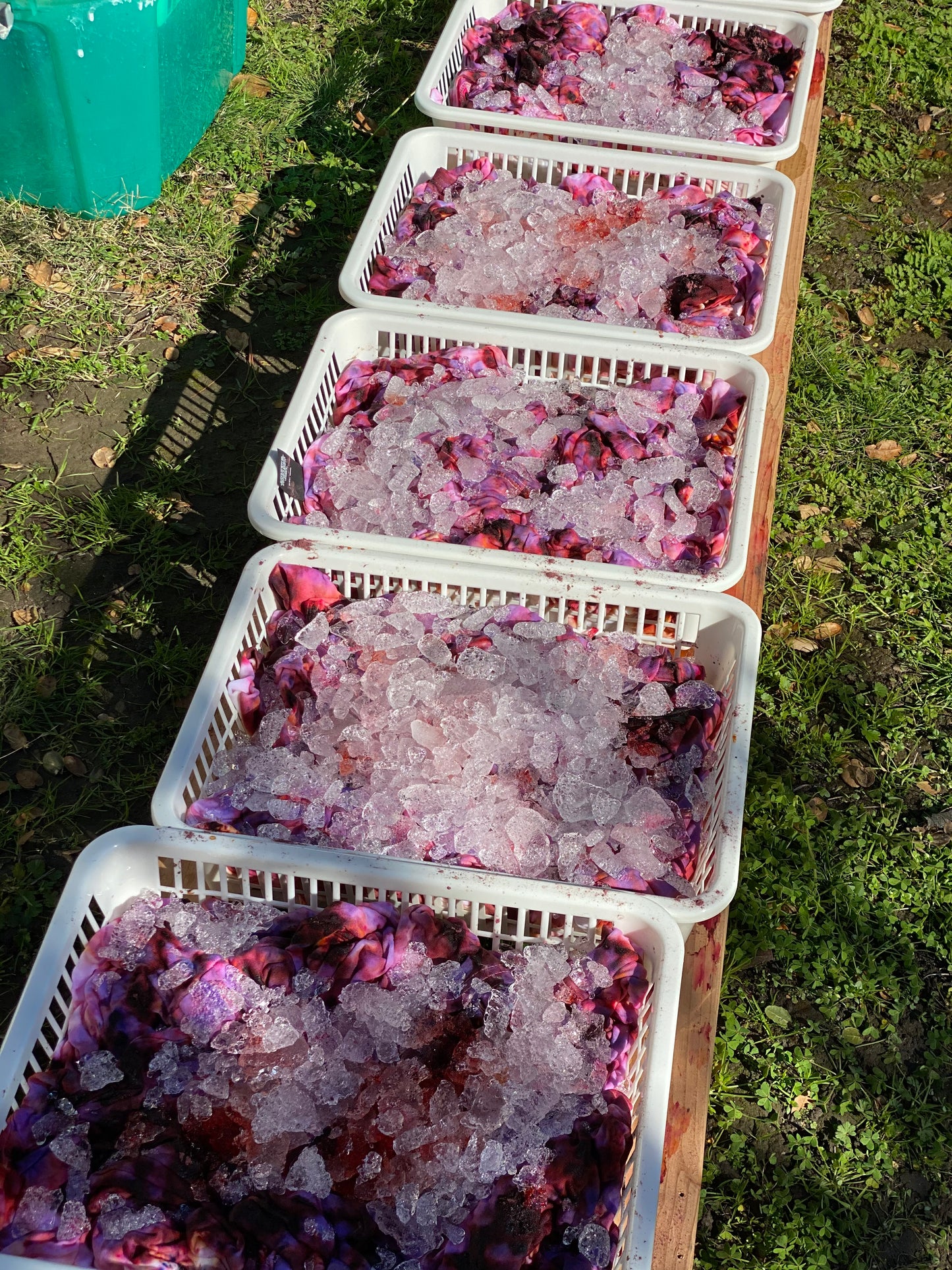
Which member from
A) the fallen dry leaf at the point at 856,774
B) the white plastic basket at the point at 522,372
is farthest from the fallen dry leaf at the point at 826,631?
the white plastic basket at the point at 522,372

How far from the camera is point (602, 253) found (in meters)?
3.09

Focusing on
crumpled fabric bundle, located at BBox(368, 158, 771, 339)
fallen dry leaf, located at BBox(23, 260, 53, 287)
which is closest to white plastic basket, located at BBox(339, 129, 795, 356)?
crumpled fabric bundle, located at BBox(368, 158, 771, 339)

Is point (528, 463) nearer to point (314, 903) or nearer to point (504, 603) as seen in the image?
point (504, 603)

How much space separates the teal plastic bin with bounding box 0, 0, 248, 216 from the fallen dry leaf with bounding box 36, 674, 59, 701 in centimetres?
202

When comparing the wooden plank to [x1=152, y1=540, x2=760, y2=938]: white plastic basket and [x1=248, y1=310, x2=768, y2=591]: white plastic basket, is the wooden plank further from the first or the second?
[x1=248, y1=310, x2=768, y2=591]: white plastic basket

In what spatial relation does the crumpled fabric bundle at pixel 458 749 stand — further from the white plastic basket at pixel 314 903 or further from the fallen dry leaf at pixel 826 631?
the fallen dry leaf at pixel 826 631

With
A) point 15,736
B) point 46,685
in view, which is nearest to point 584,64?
point 46,685

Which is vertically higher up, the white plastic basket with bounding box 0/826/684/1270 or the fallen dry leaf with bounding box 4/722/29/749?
the white plastic basket with bounding box 0/826/684/1270

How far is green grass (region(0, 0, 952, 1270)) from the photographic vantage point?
256 cm

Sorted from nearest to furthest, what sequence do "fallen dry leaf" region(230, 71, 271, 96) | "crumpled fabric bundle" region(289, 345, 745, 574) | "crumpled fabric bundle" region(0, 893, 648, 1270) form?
"crumpled fabric bundle" region(0, 893, 648, 1270), "crumpled fabric bundle" region(289, 345, 745, 574), "fallen dry leaf" region(230, 71, 271, 96)

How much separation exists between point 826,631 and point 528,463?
1.22 m

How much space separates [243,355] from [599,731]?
7.79ft

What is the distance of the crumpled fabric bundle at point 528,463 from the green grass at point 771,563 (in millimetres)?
850

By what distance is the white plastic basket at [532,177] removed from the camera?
284cm
